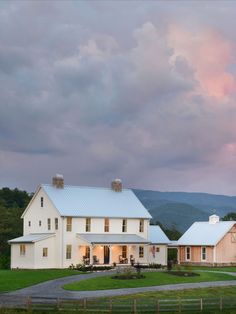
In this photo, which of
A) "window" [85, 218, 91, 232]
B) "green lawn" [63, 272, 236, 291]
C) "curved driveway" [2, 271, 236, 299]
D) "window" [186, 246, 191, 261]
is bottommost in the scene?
"curved driveway" [2, 271, 236, 299]

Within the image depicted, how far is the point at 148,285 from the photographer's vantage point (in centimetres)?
5728

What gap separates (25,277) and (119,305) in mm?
18464

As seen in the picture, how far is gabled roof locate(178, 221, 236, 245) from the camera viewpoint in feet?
278

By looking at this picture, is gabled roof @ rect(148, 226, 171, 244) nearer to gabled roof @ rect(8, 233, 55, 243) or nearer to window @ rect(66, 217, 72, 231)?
window @ rect(66, 217, 72, 231)

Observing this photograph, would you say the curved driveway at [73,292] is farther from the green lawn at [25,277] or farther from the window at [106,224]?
the window at [106,224]

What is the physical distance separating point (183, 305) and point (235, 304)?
4.31 metres

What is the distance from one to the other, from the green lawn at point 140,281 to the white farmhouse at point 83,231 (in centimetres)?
1298

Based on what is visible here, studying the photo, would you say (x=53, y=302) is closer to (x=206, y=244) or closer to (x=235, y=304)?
(x=235, y=304)

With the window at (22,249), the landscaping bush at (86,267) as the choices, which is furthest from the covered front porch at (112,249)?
the window at (22,249)

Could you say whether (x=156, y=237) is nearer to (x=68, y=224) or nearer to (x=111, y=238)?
(x=111, y=238)

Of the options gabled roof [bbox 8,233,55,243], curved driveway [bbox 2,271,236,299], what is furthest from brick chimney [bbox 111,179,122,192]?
curved driveway [bbox 2,271,236,299]

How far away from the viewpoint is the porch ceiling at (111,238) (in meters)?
75.6

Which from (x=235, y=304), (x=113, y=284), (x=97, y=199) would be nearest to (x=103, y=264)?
(x=97, y=199)

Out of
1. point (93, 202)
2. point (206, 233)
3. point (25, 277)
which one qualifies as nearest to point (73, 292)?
point (25, 277)
